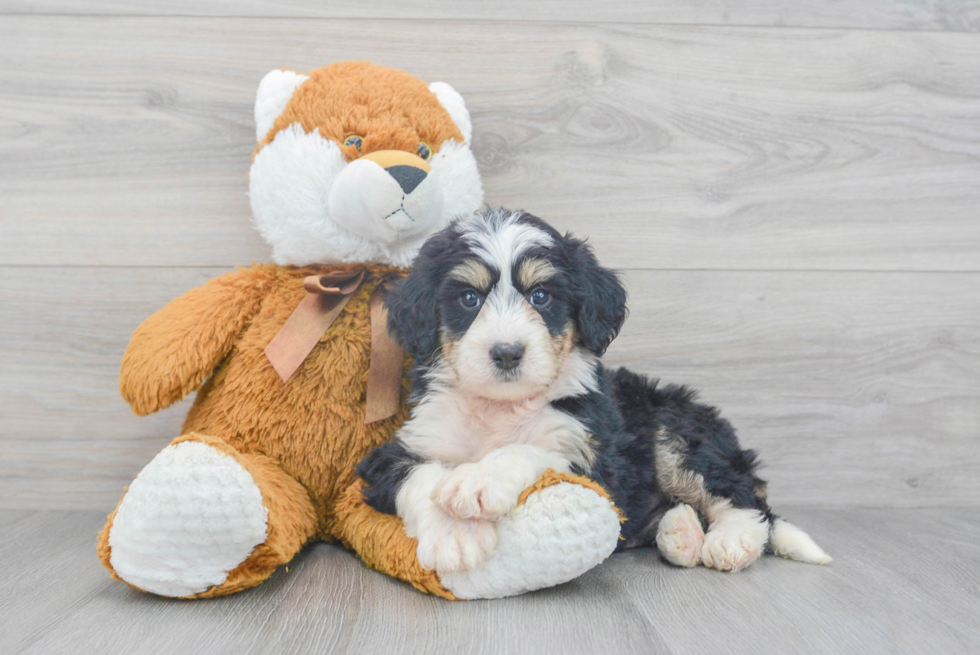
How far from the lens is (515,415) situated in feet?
4.74

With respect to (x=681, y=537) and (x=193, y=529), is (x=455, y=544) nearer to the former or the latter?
(x=193, y=529)

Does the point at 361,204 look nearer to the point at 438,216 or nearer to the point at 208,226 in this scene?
the point at 438,216

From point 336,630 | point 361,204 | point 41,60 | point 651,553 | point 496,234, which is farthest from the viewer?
point 41,60

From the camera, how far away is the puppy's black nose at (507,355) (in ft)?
4.16

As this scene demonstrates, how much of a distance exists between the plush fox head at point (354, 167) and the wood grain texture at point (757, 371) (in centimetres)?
52

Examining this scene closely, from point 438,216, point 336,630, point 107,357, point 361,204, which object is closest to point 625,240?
point 438,216

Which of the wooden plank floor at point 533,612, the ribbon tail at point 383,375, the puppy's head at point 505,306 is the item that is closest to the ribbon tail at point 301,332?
the ribbon tail at point 383,375

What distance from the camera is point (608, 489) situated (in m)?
1.40

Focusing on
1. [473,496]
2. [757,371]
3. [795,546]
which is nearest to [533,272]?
[473,496]

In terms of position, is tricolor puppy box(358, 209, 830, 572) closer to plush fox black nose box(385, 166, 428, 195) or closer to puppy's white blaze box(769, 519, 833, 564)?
puppy's white blaze box(769, 519, 833, 564)

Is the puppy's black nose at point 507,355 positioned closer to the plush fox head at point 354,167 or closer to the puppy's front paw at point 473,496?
the puppy's front paw at point 473,496

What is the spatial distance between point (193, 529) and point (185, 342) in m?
0.48

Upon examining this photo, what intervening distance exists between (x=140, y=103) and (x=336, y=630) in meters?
1.58

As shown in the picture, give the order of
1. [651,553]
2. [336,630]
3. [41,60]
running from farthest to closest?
[41,60] < [651,553] < [336,630]
